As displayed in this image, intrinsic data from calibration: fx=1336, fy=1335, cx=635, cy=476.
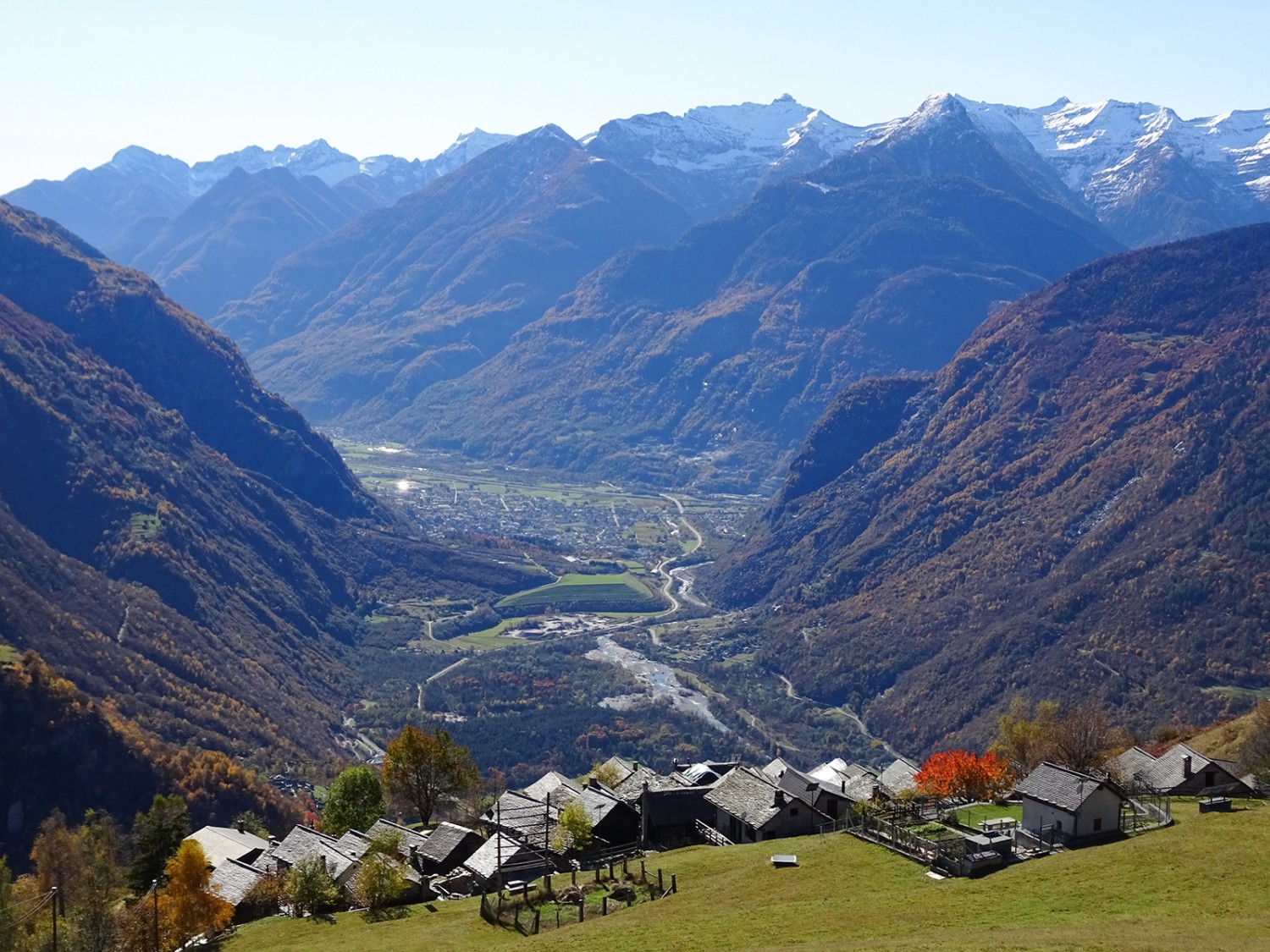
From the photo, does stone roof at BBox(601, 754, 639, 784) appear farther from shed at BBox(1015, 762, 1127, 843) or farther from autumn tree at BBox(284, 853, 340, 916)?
shed at BBox(1015, 762, 1127, 843)

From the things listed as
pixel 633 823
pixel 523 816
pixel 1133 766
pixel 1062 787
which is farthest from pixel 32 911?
pixel 1133 766

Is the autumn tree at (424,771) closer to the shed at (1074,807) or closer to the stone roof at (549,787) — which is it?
the stone roof at (549,787)

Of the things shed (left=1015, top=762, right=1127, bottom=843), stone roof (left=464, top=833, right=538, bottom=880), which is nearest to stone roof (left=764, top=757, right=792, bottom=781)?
stone roof (left=464, top=833, right=538, bottom=880)

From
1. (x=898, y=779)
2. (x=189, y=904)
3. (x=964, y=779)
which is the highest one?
(x=964, y=779)

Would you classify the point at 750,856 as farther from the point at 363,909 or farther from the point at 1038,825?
the point at 363,909

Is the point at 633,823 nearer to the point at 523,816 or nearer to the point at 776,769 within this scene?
the point at 523,816

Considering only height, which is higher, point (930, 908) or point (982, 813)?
point (982, 813)
